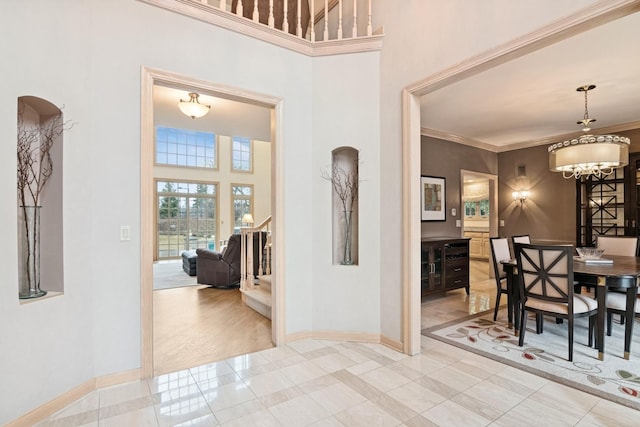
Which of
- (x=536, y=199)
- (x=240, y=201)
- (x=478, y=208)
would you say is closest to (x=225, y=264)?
(x=240, y=201)

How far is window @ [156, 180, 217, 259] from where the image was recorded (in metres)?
10.1

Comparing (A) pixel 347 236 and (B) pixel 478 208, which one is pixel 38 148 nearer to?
(A) pixel 347 236

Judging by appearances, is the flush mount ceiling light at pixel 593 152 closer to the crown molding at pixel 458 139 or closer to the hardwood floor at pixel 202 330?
the crown molding at pixel 458 139

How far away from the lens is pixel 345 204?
11.4ft

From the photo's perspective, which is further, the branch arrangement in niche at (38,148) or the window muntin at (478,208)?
the window muntin at (478,208)

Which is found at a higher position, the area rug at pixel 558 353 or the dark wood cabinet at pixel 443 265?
the dark wood cabinet at pixel 443 265

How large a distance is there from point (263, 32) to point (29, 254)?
8.67 ft

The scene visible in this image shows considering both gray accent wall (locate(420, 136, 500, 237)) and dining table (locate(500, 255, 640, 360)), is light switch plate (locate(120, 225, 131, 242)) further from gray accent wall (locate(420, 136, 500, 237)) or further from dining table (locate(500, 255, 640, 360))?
gray accent wall (locate(420, 136, 500, 237))

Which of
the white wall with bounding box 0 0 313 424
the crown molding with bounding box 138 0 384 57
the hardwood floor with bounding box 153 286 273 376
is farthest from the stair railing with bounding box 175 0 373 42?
the hardwood floor with bounding box 153 286 273 376

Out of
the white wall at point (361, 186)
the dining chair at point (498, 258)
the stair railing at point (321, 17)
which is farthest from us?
the dining chair at point (498, 258)

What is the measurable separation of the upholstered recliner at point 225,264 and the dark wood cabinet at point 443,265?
113 inches

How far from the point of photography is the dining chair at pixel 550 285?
2734 mm

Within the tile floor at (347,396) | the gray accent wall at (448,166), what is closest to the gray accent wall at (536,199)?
the gray accent wall at (448,166)

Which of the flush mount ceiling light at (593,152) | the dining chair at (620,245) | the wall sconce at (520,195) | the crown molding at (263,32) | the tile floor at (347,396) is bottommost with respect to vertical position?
the tile floor at (347,396)
